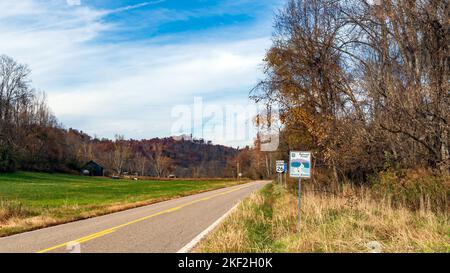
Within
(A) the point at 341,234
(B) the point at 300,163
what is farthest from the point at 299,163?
(A) the point at 341,234

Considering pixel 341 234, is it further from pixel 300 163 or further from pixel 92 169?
pixel 92 169

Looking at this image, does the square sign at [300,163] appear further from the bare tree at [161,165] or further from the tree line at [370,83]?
the bare tree at [161,165]

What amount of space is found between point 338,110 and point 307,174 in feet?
33.3

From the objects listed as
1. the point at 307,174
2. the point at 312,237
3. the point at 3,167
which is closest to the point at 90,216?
Answer: the point at 307,174

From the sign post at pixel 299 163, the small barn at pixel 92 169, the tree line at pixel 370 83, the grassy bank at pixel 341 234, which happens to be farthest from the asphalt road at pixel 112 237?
the small barn at pixel 92 169

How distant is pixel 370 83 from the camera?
1576 cm

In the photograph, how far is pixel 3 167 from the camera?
251 ft

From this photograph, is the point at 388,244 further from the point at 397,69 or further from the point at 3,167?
the point at 3,167

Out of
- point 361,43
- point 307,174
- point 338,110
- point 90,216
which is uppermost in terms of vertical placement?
point 361,43

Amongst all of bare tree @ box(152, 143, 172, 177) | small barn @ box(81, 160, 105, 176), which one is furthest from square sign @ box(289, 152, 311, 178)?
bare tree @ box(152, 143, 172, 177)

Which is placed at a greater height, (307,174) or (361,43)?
(361,43)

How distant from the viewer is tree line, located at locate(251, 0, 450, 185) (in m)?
14.4
